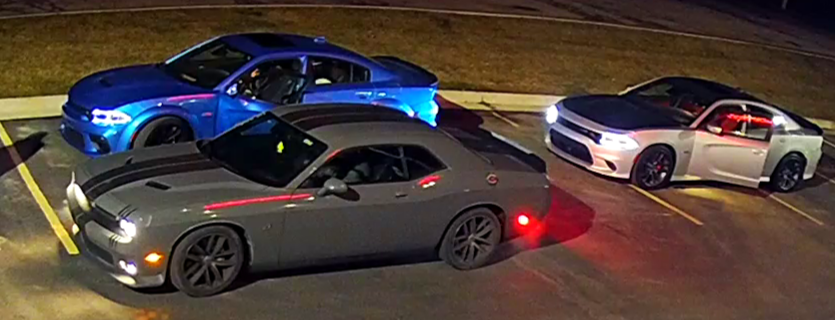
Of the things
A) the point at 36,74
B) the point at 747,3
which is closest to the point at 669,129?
the point at 36,74

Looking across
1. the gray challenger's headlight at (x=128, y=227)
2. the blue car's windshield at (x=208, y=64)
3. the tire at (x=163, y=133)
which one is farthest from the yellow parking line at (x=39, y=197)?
the blue car's windshield at (x=208, y=64)

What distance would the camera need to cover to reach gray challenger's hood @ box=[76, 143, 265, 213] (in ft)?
31.9

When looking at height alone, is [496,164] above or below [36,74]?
above

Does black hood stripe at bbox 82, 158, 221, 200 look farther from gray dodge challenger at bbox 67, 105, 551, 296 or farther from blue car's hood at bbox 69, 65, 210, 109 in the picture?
blue car's hood at bbox 69, 65, 210, 109

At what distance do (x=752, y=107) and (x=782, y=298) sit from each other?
485 cm

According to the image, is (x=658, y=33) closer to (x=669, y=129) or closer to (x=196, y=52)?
(x=669, y=129)

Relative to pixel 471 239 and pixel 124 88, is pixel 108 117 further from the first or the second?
pixel 471 239

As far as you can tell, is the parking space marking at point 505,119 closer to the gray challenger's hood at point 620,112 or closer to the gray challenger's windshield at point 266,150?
the gray challenger's hood at point 620,112

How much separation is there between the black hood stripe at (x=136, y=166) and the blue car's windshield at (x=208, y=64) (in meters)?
3.11

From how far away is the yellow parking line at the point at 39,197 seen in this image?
10977 millimetres

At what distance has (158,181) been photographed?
1002 centimetres

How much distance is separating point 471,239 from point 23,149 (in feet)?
18.8

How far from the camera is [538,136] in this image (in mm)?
17469

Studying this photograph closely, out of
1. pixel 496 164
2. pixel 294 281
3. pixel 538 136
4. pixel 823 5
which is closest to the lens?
pixel 294 281
